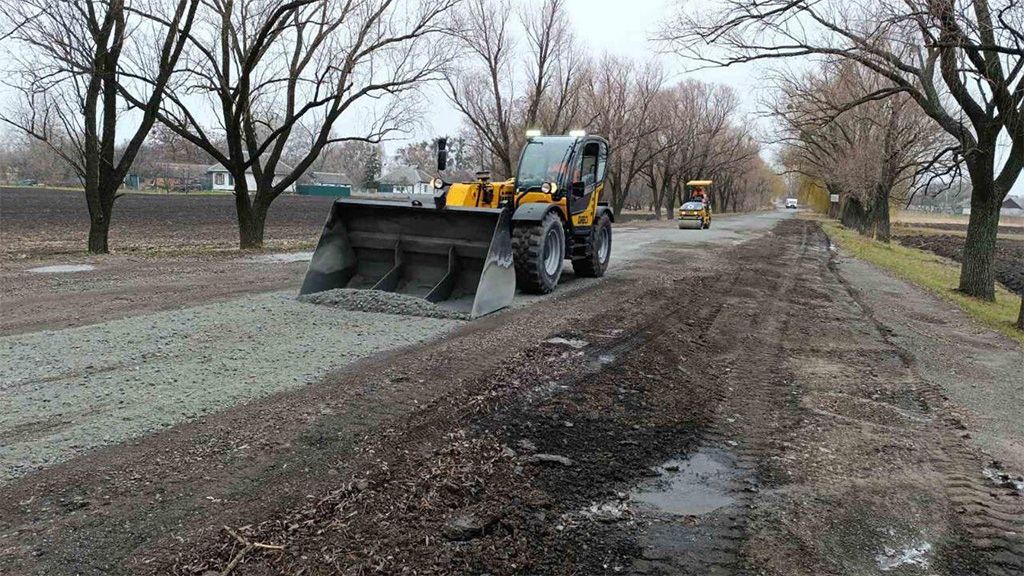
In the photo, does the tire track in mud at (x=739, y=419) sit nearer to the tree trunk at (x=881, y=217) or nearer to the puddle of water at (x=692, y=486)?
the puddle of water at (x=692, y=486)

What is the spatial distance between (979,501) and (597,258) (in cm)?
843

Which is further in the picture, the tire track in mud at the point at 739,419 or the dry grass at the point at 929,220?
the dry grass at the point at 929,220

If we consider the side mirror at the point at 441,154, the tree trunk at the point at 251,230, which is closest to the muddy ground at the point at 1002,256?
the side mirror at the point at 441,154

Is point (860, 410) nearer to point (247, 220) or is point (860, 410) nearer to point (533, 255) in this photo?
point (533, 255)

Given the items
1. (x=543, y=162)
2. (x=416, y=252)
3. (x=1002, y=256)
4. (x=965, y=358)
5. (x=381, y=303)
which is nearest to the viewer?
(x=965, y=358)

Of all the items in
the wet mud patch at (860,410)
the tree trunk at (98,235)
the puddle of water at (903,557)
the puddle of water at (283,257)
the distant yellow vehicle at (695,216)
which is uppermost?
the distant yellow vehicle at (695,216)

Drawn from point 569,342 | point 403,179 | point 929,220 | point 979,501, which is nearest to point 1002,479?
point 979,501

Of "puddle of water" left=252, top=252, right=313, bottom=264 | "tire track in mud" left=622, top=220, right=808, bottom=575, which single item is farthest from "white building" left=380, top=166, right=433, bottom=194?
"tire track in mud" left=622, top=220, right=808, bottom=575

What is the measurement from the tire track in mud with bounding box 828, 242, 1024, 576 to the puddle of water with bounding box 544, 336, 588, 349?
118 inches

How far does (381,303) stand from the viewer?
788 cm

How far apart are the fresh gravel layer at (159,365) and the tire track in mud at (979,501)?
4283 mm

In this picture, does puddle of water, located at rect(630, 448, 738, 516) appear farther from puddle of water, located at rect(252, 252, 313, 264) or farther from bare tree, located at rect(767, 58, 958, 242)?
bare tree, located at rect(767, 58, 958, 242)

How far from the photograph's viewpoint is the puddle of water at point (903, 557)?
3004 mm

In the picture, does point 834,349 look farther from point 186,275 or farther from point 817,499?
point 186,275
